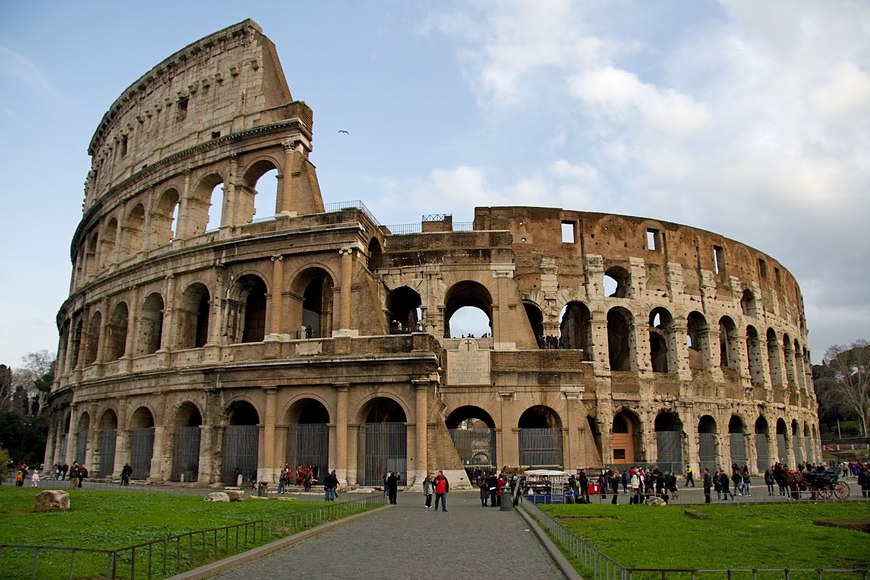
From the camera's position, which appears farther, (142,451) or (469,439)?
(142,451)

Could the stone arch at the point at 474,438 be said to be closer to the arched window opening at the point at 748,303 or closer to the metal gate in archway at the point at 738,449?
the metal gate in archway at the point at 738,449

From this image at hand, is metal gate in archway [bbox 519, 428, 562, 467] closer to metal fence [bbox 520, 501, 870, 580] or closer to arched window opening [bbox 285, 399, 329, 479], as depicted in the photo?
arched window opening [bbox 285, 399, 329, 479]

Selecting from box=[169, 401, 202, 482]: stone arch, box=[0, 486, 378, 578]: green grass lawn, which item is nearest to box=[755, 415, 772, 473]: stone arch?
box=[0, 486, 378, 578]: green grass lawn

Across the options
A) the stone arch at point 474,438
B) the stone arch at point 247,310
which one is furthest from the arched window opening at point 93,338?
the stone arch at point 474,438

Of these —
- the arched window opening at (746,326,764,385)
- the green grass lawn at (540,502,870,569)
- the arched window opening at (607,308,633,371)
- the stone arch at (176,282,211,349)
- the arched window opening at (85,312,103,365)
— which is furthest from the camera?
the arched window opening at (746,326,764,385)

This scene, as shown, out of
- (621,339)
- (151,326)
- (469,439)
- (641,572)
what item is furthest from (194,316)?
(641,572)

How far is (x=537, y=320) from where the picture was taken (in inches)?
1303

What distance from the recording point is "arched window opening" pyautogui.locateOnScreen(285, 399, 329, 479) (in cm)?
2428

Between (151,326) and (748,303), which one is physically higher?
(748,303)

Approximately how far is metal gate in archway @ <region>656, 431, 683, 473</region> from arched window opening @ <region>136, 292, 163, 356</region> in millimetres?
23057

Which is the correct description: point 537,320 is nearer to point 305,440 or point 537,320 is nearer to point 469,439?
point 469,439

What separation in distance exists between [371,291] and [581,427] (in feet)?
33.2

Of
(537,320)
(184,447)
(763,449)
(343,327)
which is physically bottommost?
(763,449)

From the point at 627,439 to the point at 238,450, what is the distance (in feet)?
56.6
